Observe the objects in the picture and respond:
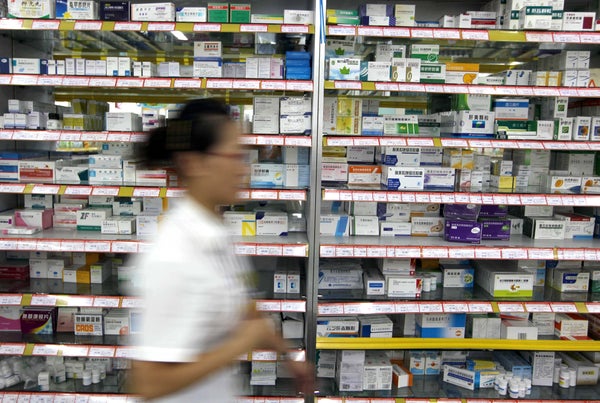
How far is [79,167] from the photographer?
140 inches

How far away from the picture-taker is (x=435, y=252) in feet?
10.9

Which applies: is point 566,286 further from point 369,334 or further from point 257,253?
point 257,253

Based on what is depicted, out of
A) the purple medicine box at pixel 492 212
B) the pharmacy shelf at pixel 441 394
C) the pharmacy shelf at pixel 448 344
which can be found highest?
the purple medicine box at pixel 492 212

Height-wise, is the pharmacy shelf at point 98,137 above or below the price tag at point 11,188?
above

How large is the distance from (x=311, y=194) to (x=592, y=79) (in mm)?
2098

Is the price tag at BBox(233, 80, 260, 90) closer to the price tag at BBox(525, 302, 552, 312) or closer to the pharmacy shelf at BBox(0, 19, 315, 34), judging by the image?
the pharmacy shelf at BBox(0, 19, 315, 34)

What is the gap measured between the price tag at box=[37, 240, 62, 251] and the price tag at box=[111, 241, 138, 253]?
1.15 feet

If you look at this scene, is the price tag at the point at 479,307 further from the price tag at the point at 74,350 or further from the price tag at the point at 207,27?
the price tag at the point at 74,350

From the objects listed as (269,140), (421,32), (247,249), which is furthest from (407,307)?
(421,32)

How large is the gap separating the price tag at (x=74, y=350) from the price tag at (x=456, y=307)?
2451 mm

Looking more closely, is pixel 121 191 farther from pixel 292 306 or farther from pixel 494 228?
pixel 494 228

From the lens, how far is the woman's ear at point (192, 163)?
52.2 inches

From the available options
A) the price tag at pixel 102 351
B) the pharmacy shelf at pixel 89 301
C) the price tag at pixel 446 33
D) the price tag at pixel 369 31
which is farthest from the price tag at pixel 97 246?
the price tag at pixel 446 33

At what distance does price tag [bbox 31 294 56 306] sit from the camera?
331 cm
